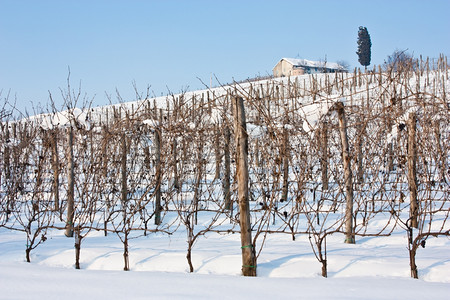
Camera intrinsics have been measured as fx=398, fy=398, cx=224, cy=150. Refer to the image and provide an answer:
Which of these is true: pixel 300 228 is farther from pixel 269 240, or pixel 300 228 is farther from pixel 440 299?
pixel 440 299

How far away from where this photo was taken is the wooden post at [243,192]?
10.8 feet

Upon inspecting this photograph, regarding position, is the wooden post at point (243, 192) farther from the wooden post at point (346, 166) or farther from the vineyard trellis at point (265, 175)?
the wooden post at point (346, 166)

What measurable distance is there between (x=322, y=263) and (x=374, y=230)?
294 centimetres

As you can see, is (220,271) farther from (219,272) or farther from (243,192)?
(243,192)

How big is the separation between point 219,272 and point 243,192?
77 cm

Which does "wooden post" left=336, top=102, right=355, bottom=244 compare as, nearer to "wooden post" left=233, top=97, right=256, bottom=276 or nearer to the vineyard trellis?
the vineyard trellis

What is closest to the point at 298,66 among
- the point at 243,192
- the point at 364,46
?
the point at 364,46

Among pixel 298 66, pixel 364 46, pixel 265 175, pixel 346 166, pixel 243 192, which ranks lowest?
pixel 265 175

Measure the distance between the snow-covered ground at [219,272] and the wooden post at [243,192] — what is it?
0.59 feet

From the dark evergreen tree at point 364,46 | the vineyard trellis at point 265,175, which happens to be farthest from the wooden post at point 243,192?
the dark evergreen tree at point 364,46

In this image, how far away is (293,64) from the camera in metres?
43.5

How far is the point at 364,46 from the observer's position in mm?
43688

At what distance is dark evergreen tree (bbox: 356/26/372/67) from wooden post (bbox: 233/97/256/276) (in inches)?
1730

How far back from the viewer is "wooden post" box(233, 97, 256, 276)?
10.8 ft
